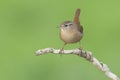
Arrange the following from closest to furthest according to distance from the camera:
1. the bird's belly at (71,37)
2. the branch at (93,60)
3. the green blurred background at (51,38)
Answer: the branch at (93,60) → the bird's belly at (71,37) → the green blurred background at (51,38)

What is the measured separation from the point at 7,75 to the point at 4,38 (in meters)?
1.04

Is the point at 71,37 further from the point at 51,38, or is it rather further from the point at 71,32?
the point at 51,38

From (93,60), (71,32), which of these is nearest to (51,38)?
(71,32)

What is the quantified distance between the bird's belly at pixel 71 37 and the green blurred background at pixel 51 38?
2.23 meters

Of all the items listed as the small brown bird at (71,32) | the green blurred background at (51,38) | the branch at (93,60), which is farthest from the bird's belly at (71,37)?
the green blurred background at (51,38)

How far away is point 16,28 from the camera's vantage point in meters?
8.35

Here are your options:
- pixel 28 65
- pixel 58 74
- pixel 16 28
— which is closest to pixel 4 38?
pixel 16 28

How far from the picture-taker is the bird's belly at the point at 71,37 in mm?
4367

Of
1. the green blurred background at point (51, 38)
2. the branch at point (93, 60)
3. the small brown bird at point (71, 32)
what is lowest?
the green blurred background at point (51, 38)

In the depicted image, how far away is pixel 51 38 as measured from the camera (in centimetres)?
792

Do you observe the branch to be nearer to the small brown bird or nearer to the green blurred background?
the small brown bird

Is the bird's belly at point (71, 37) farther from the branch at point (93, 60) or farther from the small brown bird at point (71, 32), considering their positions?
the branch at point (93, 60)

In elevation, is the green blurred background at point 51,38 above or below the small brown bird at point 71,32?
below

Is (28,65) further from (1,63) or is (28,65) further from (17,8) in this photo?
(17,8)
